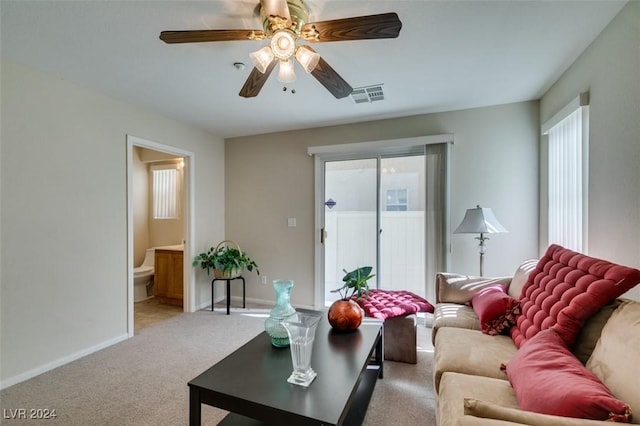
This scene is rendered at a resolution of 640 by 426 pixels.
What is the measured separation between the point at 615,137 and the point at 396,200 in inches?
80.2

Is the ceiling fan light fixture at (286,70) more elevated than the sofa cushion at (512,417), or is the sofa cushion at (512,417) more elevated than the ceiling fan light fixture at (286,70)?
the ceiling fan light fixture at (286,70)

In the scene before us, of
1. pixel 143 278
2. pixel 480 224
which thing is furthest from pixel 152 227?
pixel 480 224

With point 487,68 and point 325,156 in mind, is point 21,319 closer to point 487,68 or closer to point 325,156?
point 325,156

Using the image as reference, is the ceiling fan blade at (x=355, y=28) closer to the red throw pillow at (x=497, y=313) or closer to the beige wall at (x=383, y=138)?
the red throw pillow at (x=497, y=313)

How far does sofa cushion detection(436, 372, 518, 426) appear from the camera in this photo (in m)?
1.20

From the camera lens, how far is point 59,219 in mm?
2488

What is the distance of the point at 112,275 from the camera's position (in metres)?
2.90

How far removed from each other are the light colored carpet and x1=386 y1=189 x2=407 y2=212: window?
1467mm

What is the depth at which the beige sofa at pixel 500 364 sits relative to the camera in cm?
86

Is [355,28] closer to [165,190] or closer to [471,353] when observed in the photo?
[471,353]

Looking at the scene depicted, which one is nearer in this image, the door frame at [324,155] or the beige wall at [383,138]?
the beige wall at [383,138]

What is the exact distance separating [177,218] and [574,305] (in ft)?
16.2

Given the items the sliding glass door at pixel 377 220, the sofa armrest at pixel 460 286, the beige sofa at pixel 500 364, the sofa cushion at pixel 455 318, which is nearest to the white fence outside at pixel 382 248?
the sliding glass door at pixel 377 220

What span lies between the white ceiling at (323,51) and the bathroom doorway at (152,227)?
89 centimetres
